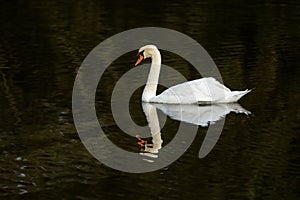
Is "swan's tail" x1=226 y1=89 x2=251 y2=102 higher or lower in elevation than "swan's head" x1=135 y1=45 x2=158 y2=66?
lower

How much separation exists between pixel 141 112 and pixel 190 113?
2.01 ft

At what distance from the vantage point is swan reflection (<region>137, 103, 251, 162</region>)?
8.49 meters

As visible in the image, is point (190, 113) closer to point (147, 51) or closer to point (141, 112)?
point (141, 112)

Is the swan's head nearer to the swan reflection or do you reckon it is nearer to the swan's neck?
the swan's neck

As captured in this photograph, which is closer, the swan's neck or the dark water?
the dark water

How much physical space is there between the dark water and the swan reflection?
0.42 feet

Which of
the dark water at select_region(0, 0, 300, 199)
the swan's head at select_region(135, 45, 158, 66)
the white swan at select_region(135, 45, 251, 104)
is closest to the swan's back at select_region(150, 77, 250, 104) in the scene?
the white swan at select_region(135, 45, 251, 104)

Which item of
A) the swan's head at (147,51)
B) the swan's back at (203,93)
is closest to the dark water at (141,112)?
the swan's back at (203,93)

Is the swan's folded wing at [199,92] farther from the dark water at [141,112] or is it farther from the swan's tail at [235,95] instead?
the dark water at [141,112]

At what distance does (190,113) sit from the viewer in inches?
355

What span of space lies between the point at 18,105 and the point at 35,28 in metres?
6.35

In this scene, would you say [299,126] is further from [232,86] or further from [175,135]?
[232,86]

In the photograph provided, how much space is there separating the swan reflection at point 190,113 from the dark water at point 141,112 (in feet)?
0.42

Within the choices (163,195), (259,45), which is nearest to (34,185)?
(163,195)
